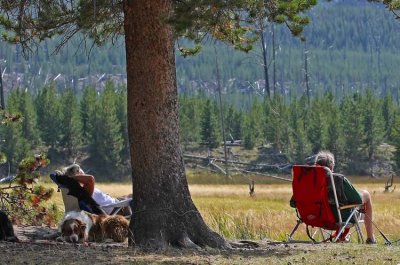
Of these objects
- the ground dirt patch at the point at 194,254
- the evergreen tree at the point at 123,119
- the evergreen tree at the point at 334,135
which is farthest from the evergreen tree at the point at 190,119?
the ground dirt patch at the point at 194,254

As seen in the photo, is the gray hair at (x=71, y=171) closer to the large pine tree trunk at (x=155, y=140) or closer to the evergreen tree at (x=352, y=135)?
the large pine tree trunk at (x=155, y=140)

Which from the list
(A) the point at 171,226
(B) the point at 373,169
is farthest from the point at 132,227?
(B) the point at 373,169

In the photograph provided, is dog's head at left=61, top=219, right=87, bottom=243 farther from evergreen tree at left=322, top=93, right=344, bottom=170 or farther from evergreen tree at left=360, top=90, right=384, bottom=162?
evergreen tree at left=360, top=90, right=384, bottom=162

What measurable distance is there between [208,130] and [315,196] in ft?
268

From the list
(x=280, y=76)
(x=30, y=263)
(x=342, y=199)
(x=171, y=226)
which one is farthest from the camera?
(x=280, y=76)

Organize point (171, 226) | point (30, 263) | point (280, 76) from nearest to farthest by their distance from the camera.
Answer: point (30, 263)
point (171, 226)
point (280, 76)

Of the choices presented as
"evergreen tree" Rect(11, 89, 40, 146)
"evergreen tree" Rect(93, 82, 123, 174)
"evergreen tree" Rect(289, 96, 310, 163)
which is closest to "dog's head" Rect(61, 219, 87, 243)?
"evergreen tree" Rect(289, 96, 310, 163)

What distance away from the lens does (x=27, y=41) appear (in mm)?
11062

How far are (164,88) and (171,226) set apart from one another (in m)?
1.41

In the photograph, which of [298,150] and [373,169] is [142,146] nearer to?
[298,150]

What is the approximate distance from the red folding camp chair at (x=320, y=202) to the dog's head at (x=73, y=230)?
8.70 feet

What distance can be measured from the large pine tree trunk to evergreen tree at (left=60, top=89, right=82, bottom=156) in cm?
7600

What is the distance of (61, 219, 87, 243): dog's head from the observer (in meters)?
9.87

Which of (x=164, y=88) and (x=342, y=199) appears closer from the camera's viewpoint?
(x=164, y=88)
